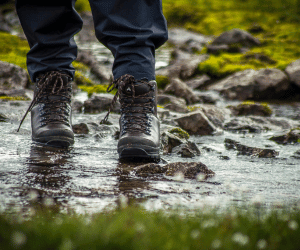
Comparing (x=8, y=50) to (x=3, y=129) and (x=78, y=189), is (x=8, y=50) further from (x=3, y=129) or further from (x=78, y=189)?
(x=78, y=189)

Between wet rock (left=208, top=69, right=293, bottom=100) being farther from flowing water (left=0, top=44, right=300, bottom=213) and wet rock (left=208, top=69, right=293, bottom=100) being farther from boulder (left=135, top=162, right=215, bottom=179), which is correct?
boulder (left=135, top=162, right=215, bottom=179)

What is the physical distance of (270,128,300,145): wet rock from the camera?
4.65m

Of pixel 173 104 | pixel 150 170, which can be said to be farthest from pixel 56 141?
pixel 173 104

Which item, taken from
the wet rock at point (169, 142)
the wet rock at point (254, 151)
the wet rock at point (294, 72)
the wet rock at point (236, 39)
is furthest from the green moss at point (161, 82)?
the wet rock at point (236, 39)

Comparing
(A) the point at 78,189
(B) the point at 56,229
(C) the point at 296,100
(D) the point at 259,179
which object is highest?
(C) the point at 296,100

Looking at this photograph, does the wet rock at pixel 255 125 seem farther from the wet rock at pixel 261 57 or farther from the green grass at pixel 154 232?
the wet rock at pixel 261 57

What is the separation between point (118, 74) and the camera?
3418mm

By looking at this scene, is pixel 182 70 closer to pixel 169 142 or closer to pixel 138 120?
pixel 169 142

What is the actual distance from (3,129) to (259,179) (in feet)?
9.58

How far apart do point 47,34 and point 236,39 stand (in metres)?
15.7

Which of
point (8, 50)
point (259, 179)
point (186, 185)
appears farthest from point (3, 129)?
point (8, 50)

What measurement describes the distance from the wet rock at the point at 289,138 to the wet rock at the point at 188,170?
224 centimetres

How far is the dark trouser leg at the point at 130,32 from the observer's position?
3.37m

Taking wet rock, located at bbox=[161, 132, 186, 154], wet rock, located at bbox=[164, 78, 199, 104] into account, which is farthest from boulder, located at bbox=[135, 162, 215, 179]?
wet rock, located at bbox=[164, 78, 199, 104]
